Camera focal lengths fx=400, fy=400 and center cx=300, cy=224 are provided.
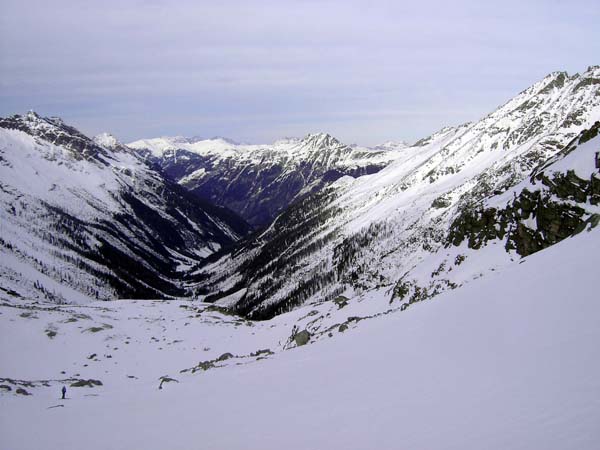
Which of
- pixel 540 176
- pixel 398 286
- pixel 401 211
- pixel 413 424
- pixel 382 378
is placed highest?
pixel 401 211

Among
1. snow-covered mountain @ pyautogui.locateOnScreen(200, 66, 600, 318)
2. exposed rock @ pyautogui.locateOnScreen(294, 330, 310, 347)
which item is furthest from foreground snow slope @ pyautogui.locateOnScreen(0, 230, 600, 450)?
exposed rock @ pyautogui.locateOnScreen(294, 330, 310, 347)

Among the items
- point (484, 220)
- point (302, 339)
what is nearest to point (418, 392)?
point (302, 339)

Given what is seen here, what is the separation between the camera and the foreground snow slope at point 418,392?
11227 millimetres

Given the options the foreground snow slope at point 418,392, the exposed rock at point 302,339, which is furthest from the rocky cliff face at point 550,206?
the exposed rock at point 302,339

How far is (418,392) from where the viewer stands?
48.8 ft

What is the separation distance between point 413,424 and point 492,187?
134 meters

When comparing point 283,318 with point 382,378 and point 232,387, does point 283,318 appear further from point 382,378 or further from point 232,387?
point 382,378

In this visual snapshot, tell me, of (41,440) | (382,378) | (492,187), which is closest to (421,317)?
(382,378)

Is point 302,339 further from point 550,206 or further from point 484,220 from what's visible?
point 550,206

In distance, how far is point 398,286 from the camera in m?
60.6

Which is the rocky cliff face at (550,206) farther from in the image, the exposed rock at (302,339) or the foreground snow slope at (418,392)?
the exposed rock at (302,339)

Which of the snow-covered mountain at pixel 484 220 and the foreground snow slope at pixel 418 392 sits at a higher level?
the snow-covered mountain at pixel 484 220

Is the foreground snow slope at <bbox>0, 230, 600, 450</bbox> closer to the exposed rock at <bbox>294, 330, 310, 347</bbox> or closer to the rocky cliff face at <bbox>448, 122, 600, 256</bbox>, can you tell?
the exposed rock at <bbox>294, 330, 310, 347</bbox>

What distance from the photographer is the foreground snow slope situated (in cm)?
1123
